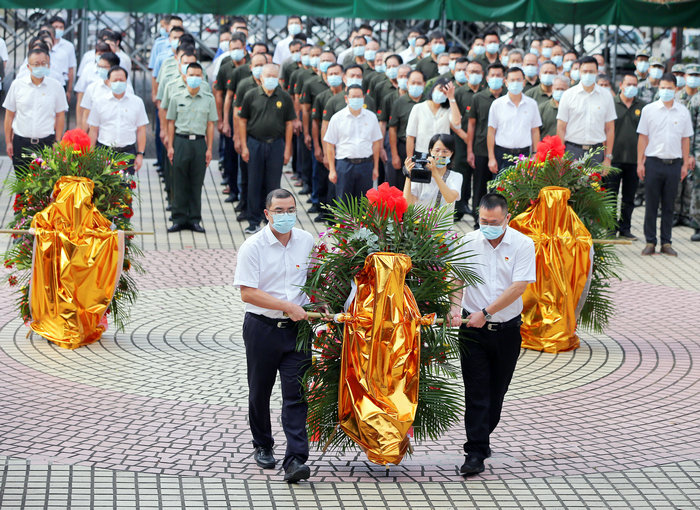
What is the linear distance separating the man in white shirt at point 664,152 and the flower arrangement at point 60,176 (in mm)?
7124

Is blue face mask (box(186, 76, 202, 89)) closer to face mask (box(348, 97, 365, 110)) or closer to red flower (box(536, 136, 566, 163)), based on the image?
face mask (box(348, 97, 365, 110))

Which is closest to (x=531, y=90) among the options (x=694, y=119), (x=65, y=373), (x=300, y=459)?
(x=694, y=119)

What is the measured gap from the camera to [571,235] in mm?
9891

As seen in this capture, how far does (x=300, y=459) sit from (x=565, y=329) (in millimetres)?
3891

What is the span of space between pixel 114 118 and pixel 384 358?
8145 millimetres

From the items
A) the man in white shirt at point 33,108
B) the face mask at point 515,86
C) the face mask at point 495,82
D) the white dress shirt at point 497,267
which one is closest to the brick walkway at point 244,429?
the white dress shirt at point 497,267

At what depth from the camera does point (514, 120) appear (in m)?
14.6

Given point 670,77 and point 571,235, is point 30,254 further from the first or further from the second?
point 670,77

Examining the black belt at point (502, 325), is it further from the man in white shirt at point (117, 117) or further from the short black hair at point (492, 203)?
the man in white shirt at point (117, 117)

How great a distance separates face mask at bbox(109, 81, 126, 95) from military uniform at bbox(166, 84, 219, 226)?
0.88 m

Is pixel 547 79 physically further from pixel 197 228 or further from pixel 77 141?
pixel 77 141

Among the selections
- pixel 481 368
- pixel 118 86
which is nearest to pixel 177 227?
pixel 118 86

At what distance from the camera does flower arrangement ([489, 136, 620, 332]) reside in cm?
1006

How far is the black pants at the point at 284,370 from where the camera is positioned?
6.79m
